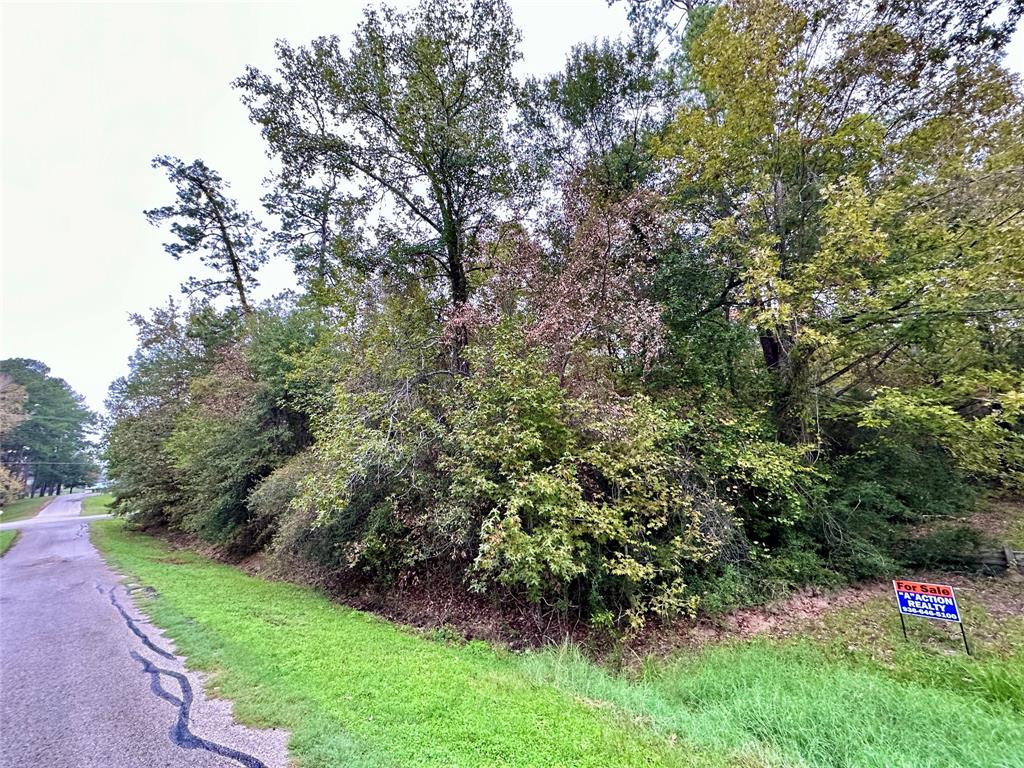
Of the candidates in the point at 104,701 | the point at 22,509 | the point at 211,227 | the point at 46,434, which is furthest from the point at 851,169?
the point at 46,434

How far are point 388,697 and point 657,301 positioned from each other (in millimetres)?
7682

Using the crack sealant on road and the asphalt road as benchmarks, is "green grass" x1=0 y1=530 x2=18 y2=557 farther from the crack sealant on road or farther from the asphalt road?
the crack sealant on road

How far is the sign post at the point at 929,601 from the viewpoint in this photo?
15.2 feet

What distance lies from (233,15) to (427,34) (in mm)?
6266

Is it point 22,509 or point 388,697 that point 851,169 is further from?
point 22,509

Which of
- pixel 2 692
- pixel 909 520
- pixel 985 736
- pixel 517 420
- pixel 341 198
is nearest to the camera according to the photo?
pixel 985 736

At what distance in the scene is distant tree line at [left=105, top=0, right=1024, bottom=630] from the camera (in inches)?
235

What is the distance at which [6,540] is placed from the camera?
47.6 ft

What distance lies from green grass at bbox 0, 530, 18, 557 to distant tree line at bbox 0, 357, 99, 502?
70.4 feet

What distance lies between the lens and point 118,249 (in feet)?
57.6

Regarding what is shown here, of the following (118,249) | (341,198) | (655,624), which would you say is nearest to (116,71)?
(341,198)

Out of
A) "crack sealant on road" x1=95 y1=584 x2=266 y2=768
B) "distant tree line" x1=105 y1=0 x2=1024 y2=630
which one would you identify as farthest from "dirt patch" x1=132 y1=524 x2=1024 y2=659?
"crack sealant on road" x1=95 y1=584 x2=266 y2=768

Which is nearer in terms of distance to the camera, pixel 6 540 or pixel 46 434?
pixel 6 540

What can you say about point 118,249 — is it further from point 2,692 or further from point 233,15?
point 2,692
